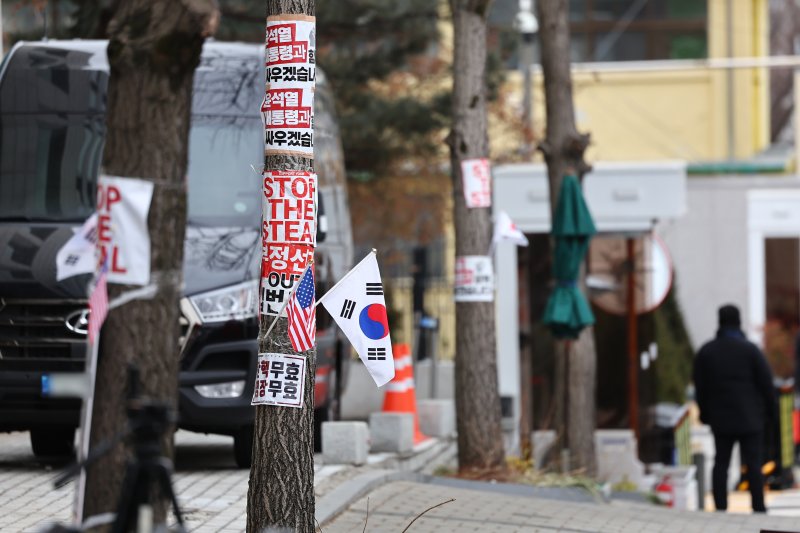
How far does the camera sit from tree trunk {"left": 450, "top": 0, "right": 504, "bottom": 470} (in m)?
12.9

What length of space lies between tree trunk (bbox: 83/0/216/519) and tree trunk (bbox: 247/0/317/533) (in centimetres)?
143

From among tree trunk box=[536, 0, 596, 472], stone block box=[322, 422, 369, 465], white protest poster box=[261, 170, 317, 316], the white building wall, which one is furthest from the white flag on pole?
the white building wall

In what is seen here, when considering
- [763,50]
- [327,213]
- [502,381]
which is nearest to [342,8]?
[502,381]

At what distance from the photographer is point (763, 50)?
35219 mm

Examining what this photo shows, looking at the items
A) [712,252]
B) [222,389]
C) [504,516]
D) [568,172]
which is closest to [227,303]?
[222,389]

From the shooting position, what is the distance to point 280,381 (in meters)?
7.77

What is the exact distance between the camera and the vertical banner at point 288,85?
776cm

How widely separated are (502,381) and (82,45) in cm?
744

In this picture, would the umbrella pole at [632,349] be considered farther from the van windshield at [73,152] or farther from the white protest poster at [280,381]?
the white protest poster at [280,381]

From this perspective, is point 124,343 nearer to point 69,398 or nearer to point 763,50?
point 69,398

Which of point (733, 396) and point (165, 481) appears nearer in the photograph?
point (165, 481)

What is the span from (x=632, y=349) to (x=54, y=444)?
835 centimetres

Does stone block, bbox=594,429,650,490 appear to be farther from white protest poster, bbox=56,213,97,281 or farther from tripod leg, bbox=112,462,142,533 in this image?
tripod leg, bbox=112,462,142,533

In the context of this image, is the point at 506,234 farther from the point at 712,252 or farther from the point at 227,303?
the point at 712,252
